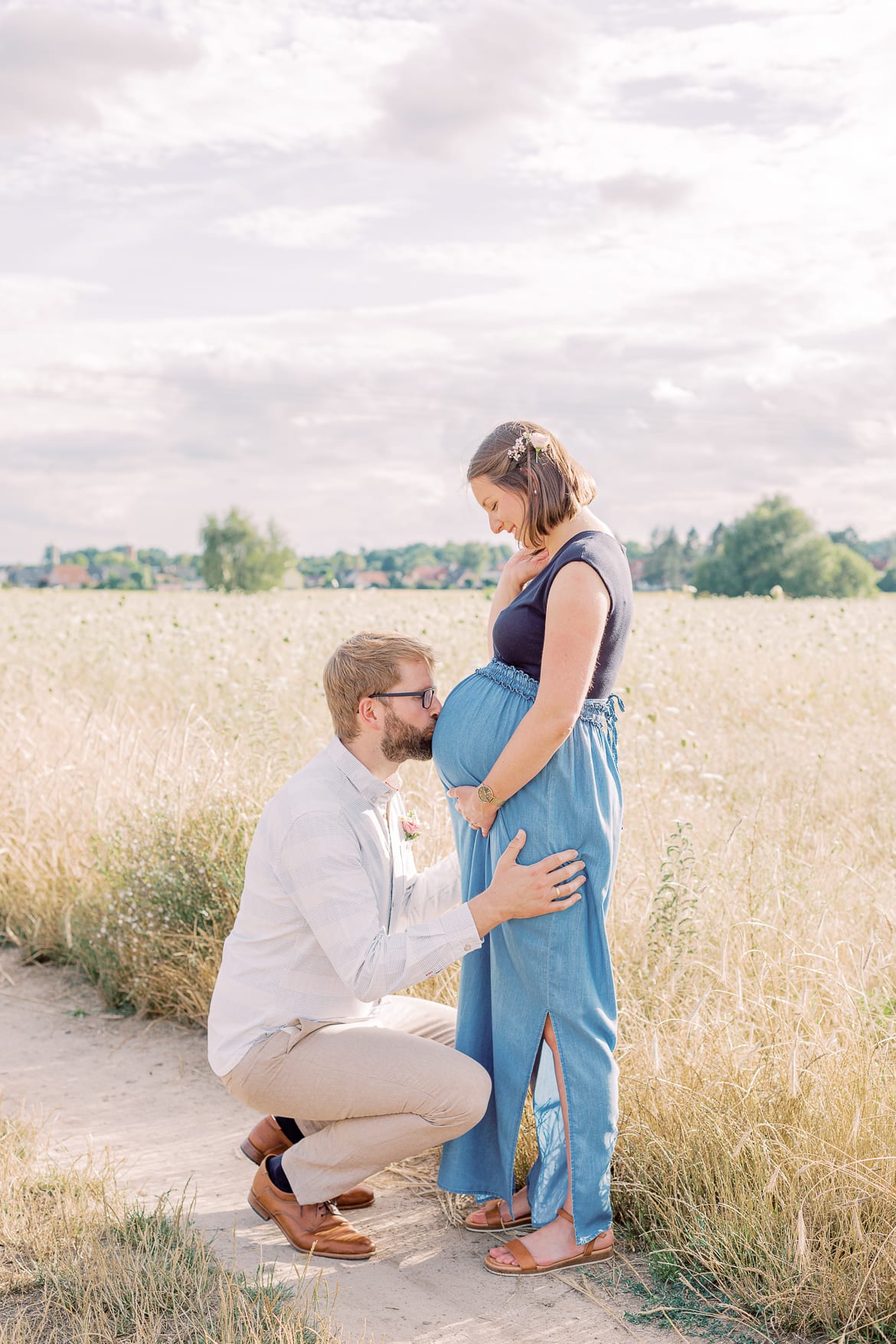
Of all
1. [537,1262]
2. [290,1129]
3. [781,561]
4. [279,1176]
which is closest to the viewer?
[537,1262]

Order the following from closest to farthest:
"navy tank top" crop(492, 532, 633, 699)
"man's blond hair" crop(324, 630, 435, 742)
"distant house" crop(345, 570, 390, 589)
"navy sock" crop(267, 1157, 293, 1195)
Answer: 1. "navy tank top" crop(492, 532, 633, 699)
2. "man's blond hair" crop(324, 630, 435, 742)
3. "navy sock" crop(267, 1157, 293, 1195)
4. "distant house" crop(345, 570, 390, 589)

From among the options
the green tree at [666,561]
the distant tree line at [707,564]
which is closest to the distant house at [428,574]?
the distant tree line at [707,564]

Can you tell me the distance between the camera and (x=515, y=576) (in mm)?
3318

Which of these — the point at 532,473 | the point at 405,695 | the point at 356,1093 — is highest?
the point at 532,473

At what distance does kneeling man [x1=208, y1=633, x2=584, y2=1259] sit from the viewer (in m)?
3.12

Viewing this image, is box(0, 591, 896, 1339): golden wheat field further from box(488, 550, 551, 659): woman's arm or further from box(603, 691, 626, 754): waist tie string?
box(488, 550, 551, 659): woman's arm

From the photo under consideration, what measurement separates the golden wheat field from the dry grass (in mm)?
1170

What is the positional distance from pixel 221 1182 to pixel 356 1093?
0.92 metres

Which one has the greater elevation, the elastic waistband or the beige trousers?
the elastic waistband

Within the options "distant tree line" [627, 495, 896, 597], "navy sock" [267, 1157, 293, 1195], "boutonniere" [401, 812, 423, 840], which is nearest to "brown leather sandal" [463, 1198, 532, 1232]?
"navy sock" [267, 1157, 293, 1195]

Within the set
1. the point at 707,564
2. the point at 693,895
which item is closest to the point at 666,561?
the point at 707,564

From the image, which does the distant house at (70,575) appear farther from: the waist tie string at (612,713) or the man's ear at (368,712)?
the waist tie string at (612,713)

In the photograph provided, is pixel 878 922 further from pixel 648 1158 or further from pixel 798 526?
pixel 798 526

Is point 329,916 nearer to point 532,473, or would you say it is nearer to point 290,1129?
point 290,1129
